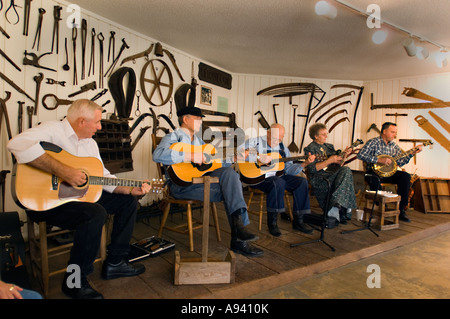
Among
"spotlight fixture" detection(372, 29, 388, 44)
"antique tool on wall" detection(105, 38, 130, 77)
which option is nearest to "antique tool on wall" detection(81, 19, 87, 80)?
"antique tool on wall" detection(105, 38, 130, 77)

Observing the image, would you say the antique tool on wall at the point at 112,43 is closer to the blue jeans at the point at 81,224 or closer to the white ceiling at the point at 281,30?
the white ceiling at the point at 281,30

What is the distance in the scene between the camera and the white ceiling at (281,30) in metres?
3.14

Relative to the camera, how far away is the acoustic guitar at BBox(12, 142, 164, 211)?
71.3 inches

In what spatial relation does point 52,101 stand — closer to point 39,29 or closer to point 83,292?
point 39,29

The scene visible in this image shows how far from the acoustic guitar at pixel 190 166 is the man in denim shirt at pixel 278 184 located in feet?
1.74

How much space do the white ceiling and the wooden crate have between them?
1.94 m

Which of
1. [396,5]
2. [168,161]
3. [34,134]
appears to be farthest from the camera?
[396,5]

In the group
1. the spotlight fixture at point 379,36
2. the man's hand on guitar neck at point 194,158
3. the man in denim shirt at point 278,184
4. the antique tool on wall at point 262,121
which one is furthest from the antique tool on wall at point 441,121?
the man's hand on guitar neck at point 194,158

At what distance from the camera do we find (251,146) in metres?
3.66

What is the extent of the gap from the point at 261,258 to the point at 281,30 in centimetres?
272

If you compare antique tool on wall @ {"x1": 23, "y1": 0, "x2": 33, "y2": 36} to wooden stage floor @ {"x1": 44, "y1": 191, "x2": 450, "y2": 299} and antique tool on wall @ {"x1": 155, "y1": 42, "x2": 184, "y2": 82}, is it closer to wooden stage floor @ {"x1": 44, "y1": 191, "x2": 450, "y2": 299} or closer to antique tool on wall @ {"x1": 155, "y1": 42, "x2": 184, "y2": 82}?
antique tool on wall @ {"x1": 155, "y1": 42, "x2": 184, "y2": 82}
